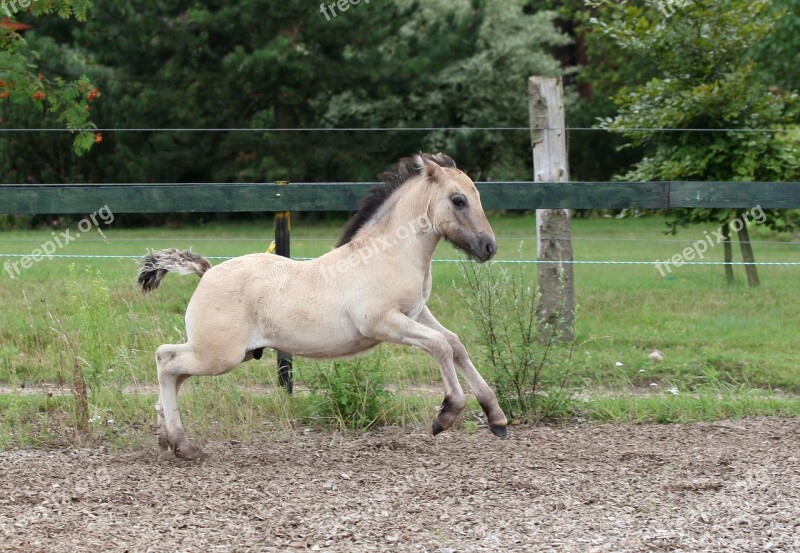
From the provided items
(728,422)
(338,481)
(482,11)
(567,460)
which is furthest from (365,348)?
(482,11)

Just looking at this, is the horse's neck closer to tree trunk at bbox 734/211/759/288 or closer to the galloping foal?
Result: the galloping foal

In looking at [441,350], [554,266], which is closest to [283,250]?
[441,350]

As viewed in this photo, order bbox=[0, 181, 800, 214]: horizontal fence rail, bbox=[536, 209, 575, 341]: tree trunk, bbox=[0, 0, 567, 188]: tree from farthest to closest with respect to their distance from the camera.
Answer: bbox=[0, 0, 567, 188]: tree, bbox=[536, 209, 575, 341]: tree trunk, bbox=[0, 181, 800, 214]: horizontal fence rail

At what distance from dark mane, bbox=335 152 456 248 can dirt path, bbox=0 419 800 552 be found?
149 cm

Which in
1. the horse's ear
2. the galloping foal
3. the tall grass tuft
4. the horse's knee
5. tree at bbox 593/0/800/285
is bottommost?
the tall grass tuft

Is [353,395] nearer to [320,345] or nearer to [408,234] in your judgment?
[320,345]

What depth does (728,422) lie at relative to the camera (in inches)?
280

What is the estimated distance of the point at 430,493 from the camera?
17.6ft

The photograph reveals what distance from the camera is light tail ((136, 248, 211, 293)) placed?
6.49m

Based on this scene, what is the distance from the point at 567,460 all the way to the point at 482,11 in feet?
60.4

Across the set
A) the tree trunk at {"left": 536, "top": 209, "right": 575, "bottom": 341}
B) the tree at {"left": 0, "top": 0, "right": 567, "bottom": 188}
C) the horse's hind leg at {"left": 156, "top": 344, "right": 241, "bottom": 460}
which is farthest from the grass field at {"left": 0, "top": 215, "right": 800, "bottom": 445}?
the tree at {"left": 0, "top": 0, "right": 567, "bottom": 188}

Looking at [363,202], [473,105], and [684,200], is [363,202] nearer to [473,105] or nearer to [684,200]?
[684,200]

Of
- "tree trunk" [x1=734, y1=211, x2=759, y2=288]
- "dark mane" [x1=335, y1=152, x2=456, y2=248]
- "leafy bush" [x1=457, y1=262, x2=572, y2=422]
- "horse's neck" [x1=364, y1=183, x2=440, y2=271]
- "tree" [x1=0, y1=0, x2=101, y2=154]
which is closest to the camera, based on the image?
"horse's neck" [x1=364, y1=183, x2=440, y2=271]

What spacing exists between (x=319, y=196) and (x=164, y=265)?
4.97 ft
